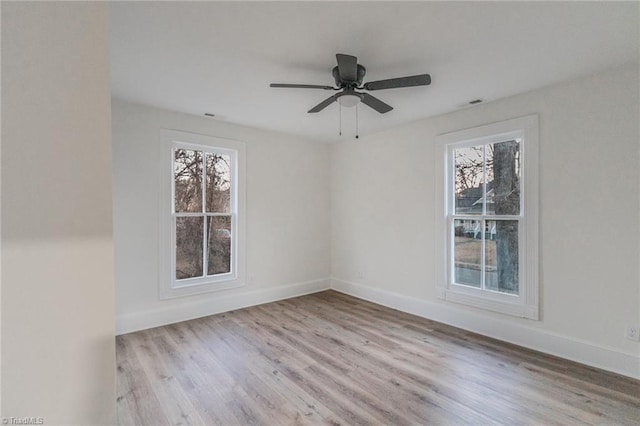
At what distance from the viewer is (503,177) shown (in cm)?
333

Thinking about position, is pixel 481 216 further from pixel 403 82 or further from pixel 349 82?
pixel 349 82

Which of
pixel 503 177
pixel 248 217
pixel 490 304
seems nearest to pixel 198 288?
pixel 248 217

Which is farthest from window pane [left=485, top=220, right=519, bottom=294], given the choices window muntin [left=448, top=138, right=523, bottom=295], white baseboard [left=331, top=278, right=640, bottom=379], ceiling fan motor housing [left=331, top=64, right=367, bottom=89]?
ceiling fan motor housing [left=331, top=64, right=367, bottom=89]

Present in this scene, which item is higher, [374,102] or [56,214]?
[374,102]

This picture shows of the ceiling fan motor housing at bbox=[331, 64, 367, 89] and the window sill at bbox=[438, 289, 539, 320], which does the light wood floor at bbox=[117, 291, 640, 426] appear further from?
the ceiling fan motor housing at bbox=[331, 64, 367, 89]

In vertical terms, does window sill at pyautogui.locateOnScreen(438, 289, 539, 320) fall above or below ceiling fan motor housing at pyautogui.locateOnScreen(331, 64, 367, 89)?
below

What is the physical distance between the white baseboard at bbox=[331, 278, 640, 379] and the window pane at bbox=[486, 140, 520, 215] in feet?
4.10

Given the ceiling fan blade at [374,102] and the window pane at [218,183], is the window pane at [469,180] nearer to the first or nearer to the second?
the ceiling fan blade at [374,102]

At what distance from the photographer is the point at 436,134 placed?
12.6 feet

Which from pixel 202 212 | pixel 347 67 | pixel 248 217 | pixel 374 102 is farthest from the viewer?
pixel 248 217

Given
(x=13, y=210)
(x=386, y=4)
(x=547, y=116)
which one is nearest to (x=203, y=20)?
(x=386, y=4)

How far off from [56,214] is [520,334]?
3839mm

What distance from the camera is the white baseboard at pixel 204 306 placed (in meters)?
3.44

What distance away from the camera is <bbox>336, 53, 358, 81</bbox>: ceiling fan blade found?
2.04m
